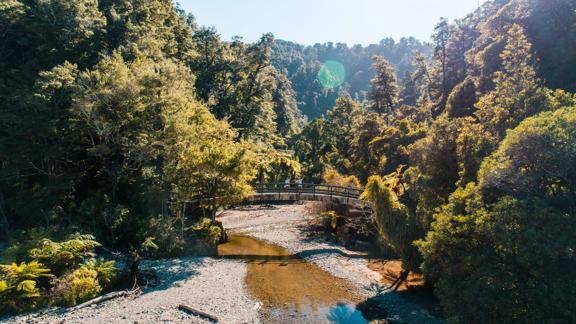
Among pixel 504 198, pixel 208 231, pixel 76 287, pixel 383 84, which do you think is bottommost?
pixel 76 287

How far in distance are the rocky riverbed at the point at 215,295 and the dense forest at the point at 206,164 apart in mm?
1454

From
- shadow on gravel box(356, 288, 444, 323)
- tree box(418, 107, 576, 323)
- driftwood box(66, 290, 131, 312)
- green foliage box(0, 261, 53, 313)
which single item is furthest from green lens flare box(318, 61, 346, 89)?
tree box(418, 107, 576, 323)

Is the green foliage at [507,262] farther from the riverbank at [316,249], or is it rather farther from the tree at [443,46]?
the tree at [443,46]

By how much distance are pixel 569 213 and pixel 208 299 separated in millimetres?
12692

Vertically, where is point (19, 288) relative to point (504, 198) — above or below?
below

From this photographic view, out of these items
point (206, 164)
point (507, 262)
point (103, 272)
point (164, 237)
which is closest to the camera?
point (507, 262)

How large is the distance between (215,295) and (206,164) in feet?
25.7

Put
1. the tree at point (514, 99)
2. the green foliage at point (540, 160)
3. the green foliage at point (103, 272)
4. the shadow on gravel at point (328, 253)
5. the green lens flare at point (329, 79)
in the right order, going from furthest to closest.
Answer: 1. the green lens flare at point (329, 79)
2. the shadow on gravel at point (328, 253)
3. the green foliage at point (103, 272)
4. the tree at point (514, 99)
5. the green foliage at point (540, 160)

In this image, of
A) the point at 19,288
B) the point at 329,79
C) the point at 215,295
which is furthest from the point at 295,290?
the point at 329,79

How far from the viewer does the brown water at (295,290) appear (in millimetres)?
14242

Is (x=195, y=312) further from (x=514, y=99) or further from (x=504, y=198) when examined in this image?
(x=514, y=99)

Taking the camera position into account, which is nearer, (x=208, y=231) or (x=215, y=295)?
(x=215, y=295)

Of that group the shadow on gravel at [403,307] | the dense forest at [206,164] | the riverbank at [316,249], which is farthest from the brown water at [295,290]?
the dense forest at [206,164]

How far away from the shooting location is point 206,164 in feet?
68.8
